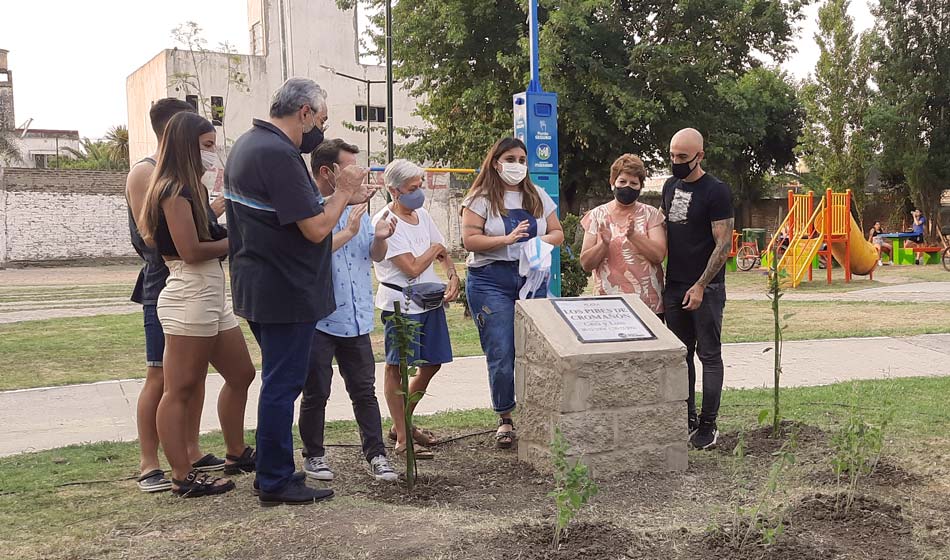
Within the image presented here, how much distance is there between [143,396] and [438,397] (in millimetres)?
2748

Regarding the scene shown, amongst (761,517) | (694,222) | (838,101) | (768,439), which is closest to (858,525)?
(761,517)

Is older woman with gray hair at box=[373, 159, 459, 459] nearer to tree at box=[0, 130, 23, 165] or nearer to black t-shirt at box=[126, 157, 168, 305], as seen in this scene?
black t-shirt at box=[126, 157, 168, 305]

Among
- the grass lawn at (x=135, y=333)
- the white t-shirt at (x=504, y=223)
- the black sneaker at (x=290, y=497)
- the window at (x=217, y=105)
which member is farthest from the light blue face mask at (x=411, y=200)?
the window at (x=217, y=105)

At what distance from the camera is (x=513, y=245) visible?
17.8 feet

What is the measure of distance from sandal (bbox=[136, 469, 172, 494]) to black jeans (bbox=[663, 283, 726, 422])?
9.72 feet

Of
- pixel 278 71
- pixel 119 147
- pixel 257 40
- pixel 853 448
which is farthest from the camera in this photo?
pixel 119 147

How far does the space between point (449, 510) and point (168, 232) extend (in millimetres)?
1892

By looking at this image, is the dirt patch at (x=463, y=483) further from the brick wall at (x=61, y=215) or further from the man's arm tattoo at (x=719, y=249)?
the brick wall at (x=61, y=215)

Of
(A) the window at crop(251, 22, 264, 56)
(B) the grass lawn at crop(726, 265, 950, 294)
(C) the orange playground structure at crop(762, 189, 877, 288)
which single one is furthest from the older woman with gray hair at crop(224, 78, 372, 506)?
(A) the window at crop(251, 22, 264, 56)

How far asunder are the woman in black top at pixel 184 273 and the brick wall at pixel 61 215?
30828mm

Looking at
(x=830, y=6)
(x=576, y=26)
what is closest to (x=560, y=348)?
(x=576, y=26)

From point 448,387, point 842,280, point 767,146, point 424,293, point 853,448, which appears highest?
point 767,146

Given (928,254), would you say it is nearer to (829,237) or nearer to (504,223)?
(829,237)

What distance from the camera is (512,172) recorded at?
5.43m
